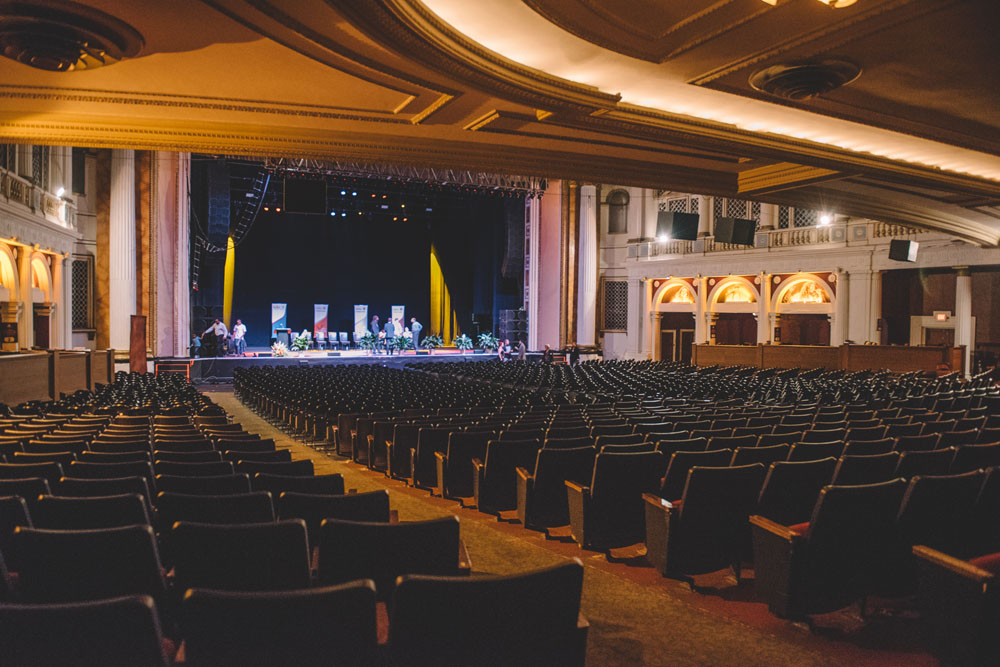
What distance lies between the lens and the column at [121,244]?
19.8 m

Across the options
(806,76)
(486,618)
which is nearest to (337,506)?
(486,618)

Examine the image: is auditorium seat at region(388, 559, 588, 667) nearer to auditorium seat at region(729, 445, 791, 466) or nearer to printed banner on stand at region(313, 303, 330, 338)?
auditorium seat at region(729, 445, 791, 466)

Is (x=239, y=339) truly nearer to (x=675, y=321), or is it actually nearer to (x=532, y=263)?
(x=532, y=263)

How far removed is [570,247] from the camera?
1038 inches

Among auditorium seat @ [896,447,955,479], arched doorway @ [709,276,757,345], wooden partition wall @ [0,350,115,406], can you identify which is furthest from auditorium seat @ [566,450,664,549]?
arched doorway @ [709,276,757,345]

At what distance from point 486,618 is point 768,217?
23680 mm

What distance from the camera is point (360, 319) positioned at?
93.5 feet

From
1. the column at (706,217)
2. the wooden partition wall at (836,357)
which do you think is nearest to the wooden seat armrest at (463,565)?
the wooden partition wall at (836,357)

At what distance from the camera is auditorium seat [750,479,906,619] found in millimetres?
2945

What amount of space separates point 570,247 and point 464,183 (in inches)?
247

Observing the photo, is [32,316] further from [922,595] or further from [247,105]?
[922,595]

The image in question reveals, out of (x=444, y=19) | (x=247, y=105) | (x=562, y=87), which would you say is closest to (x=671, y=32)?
(x=562, y=87)

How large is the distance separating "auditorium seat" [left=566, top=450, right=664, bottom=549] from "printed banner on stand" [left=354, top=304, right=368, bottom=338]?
24931mm

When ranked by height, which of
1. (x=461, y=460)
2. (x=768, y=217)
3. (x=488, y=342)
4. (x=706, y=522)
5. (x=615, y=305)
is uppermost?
(x=768, y=217)
